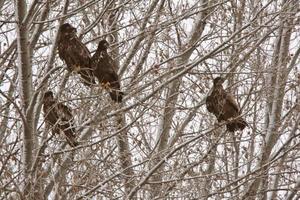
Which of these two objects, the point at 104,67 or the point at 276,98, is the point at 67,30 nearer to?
the point at 104,67

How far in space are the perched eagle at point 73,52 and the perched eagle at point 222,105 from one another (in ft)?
4.58

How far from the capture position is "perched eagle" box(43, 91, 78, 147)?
6.25 meters

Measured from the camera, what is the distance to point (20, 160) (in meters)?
6.36

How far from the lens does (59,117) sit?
621cm

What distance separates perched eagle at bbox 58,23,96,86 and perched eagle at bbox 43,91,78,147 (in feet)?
1.14

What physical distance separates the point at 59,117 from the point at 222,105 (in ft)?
6.19

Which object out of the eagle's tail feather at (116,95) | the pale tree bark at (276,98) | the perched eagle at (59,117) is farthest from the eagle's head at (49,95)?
the pale tree bark at (276,98)

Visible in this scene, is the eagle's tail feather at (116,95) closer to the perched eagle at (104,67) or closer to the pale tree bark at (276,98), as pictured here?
the perched eagle at (104,67)

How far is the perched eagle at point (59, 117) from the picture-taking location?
6248 mm

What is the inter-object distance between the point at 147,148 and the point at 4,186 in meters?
3.09

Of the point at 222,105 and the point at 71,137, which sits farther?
the point at 222,105

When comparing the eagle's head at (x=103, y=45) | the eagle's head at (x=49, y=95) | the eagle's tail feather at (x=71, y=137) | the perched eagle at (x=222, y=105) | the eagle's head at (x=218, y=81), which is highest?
the eagle's head at (x=103, y=45)

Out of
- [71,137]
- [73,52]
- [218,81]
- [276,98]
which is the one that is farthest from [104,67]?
[276,98]

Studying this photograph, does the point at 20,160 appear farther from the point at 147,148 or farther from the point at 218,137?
the point at 147,148
